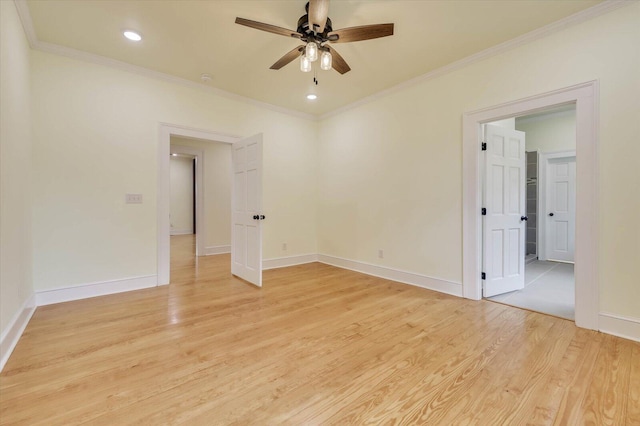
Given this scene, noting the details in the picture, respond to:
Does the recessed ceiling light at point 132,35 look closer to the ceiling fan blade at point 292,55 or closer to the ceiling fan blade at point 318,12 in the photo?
the ceiling fan blade at point 292,55

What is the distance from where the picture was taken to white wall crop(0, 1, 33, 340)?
196 centimetres

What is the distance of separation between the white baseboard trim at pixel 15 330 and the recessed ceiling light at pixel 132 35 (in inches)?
108

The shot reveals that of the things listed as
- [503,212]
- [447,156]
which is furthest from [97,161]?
[503,212]

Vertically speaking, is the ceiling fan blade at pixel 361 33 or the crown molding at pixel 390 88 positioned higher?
the crown molding at pixel 390 88

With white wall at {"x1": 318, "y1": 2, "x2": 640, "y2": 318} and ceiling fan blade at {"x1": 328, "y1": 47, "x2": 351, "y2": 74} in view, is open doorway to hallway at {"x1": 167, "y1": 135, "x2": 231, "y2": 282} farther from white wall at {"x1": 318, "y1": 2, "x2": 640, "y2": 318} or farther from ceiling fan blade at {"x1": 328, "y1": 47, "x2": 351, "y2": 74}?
ceiling fan blade at {"x1": 328, "y1": 47, "x2": 351, "y2": 74}

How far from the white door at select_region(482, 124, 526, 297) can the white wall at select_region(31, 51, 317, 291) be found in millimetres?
3846

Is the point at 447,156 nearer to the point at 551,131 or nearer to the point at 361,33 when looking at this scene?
the point at 361,33

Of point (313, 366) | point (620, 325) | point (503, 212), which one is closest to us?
point (313, 366)

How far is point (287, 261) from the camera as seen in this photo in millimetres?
4965

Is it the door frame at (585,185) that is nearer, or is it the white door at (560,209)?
the door frame at (585,185)

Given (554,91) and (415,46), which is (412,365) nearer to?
(554,91)

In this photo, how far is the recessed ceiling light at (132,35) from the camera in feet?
9.01

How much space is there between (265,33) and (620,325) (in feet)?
13.5

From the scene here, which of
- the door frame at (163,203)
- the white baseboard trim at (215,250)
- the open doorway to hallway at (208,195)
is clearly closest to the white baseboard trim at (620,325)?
the door frame at (163,203)
